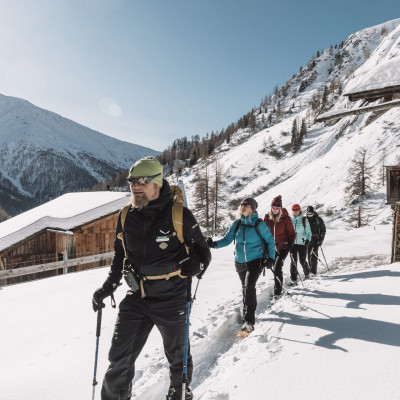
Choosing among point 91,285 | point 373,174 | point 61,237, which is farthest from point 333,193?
point 91,285

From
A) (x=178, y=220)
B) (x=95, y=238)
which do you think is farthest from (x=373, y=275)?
(x=95, y=238)

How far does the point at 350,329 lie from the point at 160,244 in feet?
10.3

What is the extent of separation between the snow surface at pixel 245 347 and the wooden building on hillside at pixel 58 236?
430 inches

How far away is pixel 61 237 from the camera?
17766 millimetres

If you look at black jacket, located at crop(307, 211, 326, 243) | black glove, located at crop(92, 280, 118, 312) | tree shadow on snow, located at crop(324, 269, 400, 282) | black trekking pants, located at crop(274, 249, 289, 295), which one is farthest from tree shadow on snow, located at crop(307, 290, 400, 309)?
black glove, located at crop(92, 280, 118, 312)

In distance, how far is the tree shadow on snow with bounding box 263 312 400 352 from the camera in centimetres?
349

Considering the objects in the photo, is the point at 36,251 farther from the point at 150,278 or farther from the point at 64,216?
the point at 150,278

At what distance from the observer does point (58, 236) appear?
17.9 meters

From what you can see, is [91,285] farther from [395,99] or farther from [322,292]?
[395,99]

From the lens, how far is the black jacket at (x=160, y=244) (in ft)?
8.61

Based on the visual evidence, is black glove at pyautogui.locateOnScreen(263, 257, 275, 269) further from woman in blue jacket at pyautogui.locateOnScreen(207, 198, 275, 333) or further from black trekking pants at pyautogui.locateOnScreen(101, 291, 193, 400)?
black trekking pants at pyautogui.locateOnScreen(101, 291, 193, 400)

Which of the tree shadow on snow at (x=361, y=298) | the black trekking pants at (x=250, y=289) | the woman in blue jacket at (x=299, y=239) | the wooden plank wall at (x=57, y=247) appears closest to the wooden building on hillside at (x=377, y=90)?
the woman in blue jacket at (x=299, y=239)

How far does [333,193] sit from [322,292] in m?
39.1

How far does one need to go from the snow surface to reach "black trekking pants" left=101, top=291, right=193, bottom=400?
64 centimetres
